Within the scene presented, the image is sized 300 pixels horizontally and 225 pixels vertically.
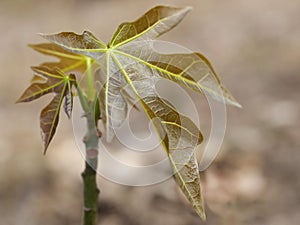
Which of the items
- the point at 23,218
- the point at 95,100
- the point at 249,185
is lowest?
the point at 23,218

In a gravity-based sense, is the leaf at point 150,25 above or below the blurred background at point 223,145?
A: above

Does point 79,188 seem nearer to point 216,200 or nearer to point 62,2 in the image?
point 216,200

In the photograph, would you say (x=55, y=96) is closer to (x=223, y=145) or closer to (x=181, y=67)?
(x=181, y=67)

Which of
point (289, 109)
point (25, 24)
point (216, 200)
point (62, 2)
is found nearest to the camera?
point (216, 200)

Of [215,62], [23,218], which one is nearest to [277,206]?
[23,218]

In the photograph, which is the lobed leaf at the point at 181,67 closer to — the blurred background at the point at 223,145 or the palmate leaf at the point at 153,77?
the palmate leaf at the point at 153,77

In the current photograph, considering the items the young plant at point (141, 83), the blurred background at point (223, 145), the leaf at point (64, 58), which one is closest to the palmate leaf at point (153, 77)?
the young plant at point (141, 83)

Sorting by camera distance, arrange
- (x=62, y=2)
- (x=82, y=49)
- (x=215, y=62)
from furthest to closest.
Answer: (x=62, y=2), (x=215, y=62), (x=82, y=49)
